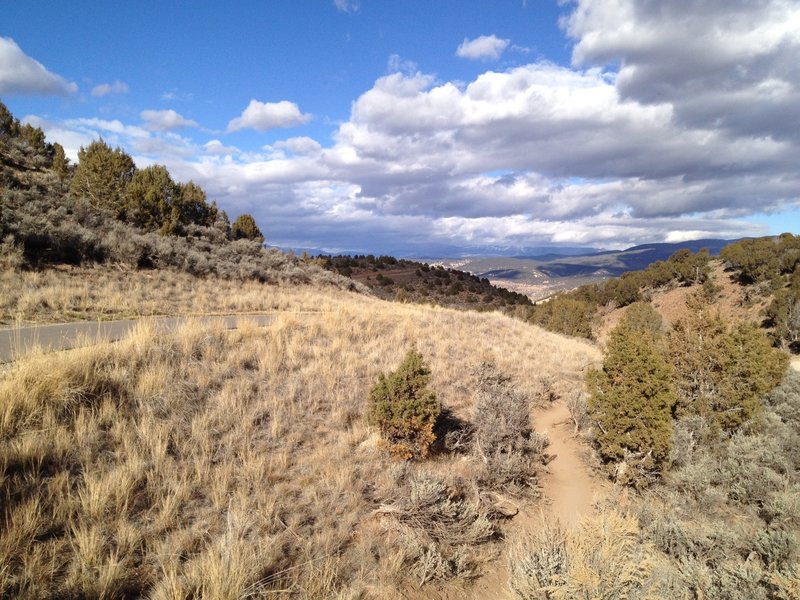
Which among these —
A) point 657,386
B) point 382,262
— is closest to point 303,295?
point 657,386

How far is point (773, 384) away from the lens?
10.0 metres

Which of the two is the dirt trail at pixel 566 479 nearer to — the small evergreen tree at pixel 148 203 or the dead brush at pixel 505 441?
the dead brush at pixel 505 441

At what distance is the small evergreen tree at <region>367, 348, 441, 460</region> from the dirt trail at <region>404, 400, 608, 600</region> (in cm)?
179

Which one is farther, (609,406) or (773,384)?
(773,384)

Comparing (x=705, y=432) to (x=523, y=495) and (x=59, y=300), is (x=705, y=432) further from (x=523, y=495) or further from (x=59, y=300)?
(x=59, y=300)

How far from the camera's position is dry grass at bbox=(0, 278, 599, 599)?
134 inches

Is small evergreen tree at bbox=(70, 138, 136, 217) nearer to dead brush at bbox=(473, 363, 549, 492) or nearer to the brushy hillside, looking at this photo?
the brushy hillside

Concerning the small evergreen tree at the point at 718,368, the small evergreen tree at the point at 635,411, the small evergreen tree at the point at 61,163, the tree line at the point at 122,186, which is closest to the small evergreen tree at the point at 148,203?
the tree line at the point at 122,186

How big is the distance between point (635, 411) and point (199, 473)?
699cm

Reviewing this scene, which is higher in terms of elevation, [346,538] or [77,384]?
[77,384]

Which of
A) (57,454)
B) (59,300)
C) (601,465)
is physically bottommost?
(601,465)

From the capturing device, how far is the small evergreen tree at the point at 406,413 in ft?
21.6

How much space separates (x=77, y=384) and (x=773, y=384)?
14.4m

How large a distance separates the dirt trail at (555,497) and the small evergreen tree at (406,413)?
1.79 m
